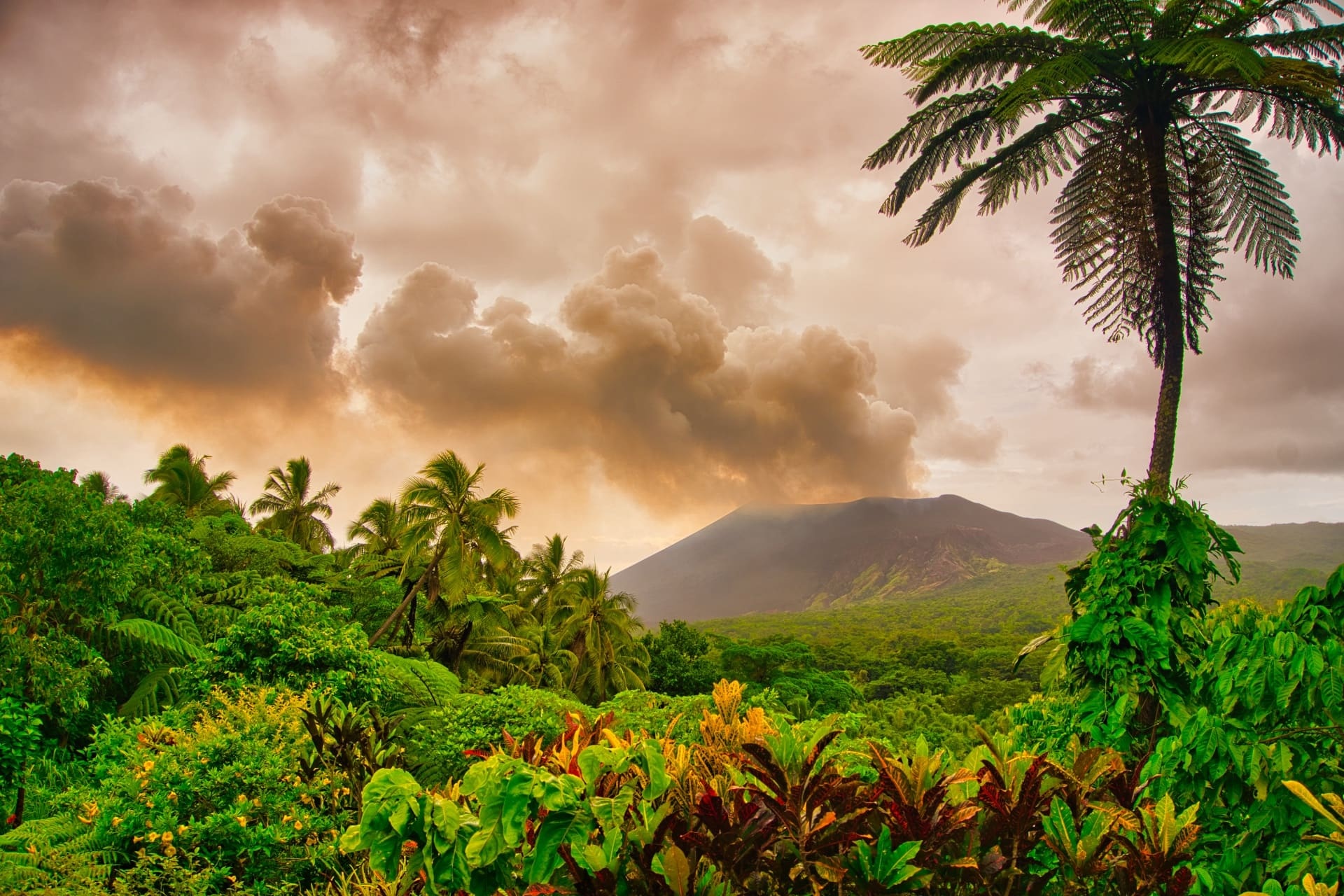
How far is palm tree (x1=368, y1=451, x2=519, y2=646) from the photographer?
17.9m

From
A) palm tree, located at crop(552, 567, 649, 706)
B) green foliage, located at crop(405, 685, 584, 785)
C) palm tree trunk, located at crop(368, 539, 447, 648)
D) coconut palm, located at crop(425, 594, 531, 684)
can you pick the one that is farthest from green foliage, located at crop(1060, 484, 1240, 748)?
palm tree, located at crop(552, 567, 649, 706)

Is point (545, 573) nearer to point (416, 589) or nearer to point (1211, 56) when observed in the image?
point (416, 589)

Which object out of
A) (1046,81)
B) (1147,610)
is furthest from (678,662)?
(1046,81)

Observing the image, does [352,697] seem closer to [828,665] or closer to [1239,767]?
[1239,767]

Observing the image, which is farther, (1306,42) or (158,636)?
(158,636)

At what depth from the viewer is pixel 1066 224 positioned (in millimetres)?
7246

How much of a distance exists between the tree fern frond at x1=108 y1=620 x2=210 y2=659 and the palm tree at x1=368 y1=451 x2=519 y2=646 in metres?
8.07

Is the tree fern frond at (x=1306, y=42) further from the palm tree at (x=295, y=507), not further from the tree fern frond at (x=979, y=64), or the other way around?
the palm tree at (x=295, y=507)

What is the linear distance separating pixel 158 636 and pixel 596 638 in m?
17.0

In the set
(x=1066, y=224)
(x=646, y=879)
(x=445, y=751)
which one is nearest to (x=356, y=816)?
(x=445, y=751)

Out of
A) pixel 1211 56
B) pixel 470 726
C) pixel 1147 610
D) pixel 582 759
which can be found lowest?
pixel 470 726

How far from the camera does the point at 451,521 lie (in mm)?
18016

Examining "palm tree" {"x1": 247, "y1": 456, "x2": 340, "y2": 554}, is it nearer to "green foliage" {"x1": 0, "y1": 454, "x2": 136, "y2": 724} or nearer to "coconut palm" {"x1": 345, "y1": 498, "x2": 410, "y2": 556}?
"coconut palm" {"x1": 345, "y1": 498, "x2": 410, "y2": 556}

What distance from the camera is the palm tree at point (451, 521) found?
17906 mm
